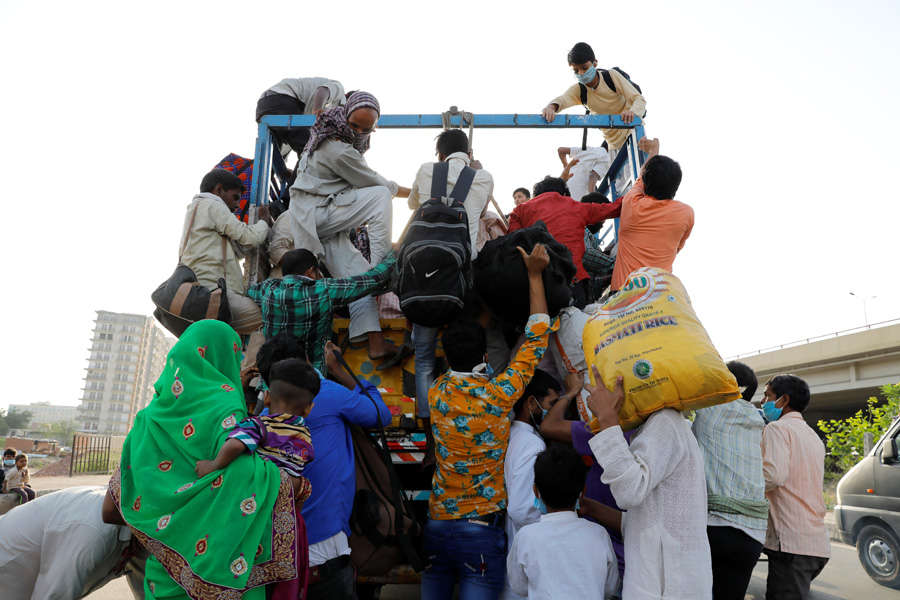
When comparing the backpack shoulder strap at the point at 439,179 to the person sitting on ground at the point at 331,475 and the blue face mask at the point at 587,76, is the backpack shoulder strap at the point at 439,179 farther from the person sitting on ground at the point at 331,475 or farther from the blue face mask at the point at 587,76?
the blue face mask at the point at 587,76

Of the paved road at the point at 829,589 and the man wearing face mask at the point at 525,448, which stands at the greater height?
the man wearing face mask at the point at 525,448

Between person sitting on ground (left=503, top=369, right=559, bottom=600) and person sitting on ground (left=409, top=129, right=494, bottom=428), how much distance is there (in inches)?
27.3

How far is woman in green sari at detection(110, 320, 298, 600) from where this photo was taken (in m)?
1.79

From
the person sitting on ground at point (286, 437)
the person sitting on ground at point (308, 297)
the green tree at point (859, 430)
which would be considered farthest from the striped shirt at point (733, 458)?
the green tree at point (859, 430)

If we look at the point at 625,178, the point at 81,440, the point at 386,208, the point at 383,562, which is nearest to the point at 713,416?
the point at 383,562

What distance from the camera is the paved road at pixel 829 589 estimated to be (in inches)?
220

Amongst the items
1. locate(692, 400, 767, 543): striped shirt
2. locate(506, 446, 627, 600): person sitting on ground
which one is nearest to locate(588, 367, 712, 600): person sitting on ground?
locate(506, 446, 627, 600): person sitting on ground

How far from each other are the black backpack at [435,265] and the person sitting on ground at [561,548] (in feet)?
3.41

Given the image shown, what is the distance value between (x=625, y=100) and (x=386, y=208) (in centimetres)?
262

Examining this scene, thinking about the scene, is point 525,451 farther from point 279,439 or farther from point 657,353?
point 279,439

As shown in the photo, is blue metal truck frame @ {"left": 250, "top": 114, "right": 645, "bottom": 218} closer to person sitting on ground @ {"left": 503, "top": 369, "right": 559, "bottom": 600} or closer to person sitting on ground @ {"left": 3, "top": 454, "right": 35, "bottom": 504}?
person sitting on ground @ {"left": 503, "top": 369, "right": 559, "bottom": 600}

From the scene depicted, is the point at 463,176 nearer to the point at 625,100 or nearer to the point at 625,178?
the point at 625,178

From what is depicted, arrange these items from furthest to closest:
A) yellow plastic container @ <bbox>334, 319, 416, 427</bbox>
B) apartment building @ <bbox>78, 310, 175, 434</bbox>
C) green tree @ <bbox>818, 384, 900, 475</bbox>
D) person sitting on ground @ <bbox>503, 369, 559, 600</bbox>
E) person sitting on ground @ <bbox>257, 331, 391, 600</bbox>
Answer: apartment building @ <bbox>78, 310, 175, 434</bbox>, green tree @ <bbox>818, 384, 900, 475</bbox>, yellow plastic container @ <bbox>334, 319, 416, 427</bbox>, person sitting on ground @ <bbox>503, 369, 559, 600</bbox>, person sitting on ground @ <bbox>257, 331, 391, 600</bbox>

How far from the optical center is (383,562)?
261 centimetres
